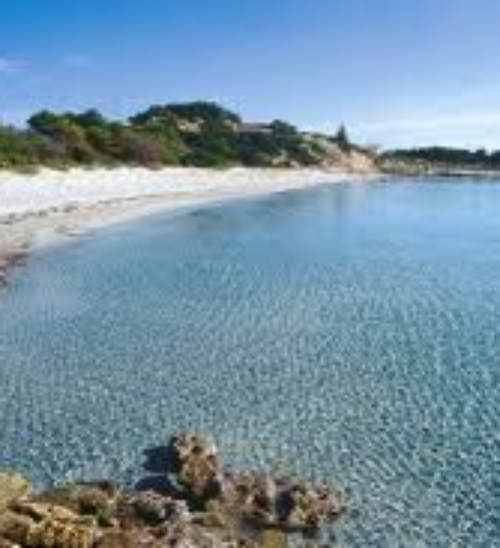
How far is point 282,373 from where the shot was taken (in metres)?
19.8

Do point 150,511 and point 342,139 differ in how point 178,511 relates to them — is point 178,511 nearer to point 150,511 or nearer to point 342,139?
point 150,511

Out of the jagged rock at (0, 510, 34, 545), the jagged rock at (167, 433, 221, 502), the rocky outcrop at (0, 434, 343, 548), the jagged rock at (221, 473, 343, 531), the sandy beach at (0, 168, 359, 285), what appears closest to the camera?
the jagged rock at (0, 510, 34, 545)

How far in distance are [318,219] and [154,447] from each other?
47.6m

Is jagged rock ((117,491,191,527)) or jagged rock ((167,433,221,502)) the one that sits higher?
jagged rock ((117,491,191,527))

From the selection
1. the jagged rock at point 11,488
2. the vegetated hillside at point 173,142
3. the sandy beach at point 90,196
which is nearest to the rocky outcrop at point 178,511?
the jagged rock at point 11,488

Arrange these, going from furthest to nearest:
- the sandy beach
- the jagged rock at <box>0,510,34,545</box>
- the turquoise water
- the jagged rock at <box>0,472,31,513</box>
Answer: the sandy beach, the turquoise water, the jagged rock at <box>0,472,31,513</box>, the jagged rock at <box>0,510,34,545</box>

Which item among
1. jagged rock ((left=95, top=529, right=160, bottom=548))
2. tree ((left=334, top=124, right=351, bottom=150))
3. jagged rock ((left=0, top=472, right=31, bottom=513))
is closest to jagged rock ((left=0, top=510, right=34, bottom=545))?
jagged rock ((left=0, top=472, right=31, bottom=513))

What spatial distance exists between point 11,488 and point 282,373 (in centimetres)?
852

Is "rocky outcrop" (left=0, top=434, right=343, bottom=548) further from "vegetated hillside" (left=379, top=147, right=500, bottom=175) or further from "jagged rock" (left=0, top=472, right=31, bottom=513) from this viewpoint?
"vegetated hillside" (left=379, top=147, right=500, bottom=175)

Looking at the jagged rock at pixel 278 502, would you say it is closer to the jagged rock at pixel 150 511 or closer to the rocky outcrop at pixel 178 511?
the rocky outcrop at pixel 178 511

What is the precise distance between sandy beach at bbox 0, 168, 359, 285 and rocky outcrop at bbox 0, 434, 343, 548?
1921cm

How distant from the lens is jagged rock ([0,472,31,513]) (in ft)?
37.8

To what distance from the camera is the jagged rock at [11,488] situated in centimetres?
1151

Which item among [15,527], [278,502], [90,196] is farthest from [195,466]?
[90,196]
